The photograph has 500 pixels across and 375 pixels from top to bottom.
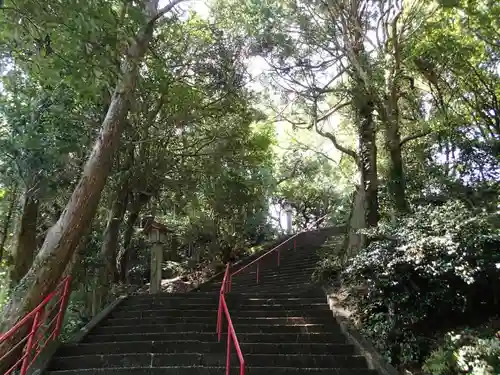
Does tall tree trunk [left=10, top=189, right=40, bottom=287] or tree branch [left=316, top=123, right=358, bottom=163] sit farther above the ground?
tree branch [left=316, top=123, right=358, bottom=163]

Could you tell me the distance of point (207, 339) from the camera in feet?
21.7

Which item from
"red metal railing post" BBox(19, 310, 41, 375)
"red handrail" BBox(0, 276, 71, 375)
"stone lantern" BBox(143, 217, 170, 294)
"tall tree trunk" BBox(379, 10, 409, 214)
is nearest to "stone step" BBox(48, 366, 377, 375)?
"red handrail" BBox(0, 276, 71, 375)

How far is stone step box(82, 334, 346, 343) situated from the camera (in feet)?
21.7

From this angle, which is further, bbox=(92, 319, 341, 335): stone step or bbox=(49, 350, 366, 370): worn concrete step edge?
bbox=(92, 319, 341, 335): stone step

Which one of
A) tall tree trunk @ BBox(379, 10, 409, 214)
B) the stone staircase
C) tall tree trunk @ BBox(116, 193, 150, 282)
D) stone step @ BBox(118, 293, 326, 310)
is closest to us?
the stone staircase

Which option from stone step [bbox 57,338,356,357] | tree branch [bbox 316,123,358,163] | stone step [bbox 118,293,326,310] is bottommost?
stone step [bbox 57,338,356,357]

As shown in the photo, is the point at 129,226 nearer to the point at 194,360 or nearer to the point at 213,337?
the point at 213,337

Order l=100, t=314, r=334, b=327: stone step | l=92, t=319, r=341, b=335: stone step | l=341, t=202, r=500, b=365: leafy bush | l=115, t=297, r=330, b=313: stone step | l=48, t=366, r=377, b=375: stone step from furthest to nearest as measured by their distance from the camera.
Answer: l=115, t=297, r=330, b=313: stone step, l=100, t=314, r=334, b=327: stone step, l=92, t=319, r=341, b=335: stone step, l=341, t=202, r=500, b=365: leafy bush, l=48, t=366, r=377, b=375: stone step

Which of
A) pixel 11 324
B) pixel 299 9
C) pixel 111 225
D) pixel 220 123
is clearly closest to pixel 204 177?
pixel 220 123

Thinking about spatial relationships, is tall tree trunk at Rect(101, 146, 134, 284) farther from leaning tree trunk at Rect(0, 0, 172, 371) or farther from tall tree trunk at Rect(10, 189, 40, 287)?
leaning tree trunk at Rect(0, 0, 172, 371)

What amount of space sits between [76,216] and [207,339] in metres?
2.80

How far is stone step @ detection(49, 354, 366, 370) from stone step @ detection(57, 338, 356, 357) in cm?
26

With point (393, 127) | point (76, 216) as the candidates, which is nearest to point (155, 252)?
point (76, 216)

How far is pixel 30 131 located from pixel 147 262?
10197 millimetres
